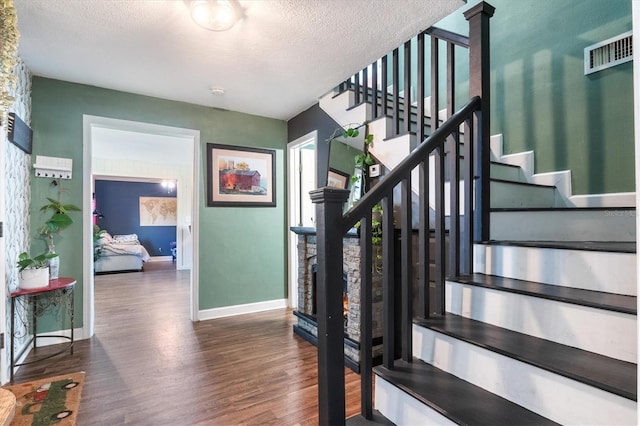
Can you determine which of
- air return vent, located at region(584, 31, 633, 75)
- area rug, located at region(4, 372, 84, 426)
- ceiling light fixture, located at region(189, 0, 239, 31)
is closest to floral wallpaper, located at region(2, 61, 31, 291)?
area rug, located at region(4, 372, 84, 426)

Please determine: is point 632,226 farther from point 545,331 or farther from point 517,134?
point 517,134

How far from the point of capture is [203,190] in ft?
12.2

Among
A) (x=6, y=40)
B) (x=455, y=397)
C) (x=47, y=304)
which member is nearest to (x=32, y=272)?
(x=47, y=304)

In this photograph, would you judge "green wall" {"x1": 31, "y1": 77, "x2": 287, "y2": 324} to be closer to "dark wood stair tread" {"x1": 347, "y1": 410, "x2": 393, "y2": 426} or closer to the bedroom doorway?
the bedroom doorway

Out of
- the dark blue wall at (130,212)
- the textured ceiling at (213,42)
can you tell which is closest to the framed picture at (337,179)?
the textured ceiling at (213,42)

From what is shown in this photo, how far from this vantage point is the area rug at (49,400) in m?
1.83

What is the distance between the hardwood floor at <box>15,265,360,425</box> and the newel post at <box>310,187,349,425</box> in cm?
67

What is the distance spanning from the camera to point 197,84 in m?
3.09

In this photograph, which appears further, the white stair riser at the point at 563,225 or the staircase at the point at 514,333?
the white stair riser at the point at 563,225

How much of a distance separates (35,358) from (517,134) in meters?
4.43

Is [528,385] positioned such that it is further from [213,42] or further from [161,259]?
[161,259]

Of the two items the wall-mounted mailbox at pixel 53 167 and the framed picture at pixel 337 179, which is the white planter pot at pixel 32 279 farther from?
the framed picture at pixel 337 179

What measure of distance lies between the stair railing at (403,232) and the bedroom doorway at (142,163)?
8.90 feet

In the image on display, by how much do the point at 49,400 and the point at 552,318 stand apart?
2814 mm
